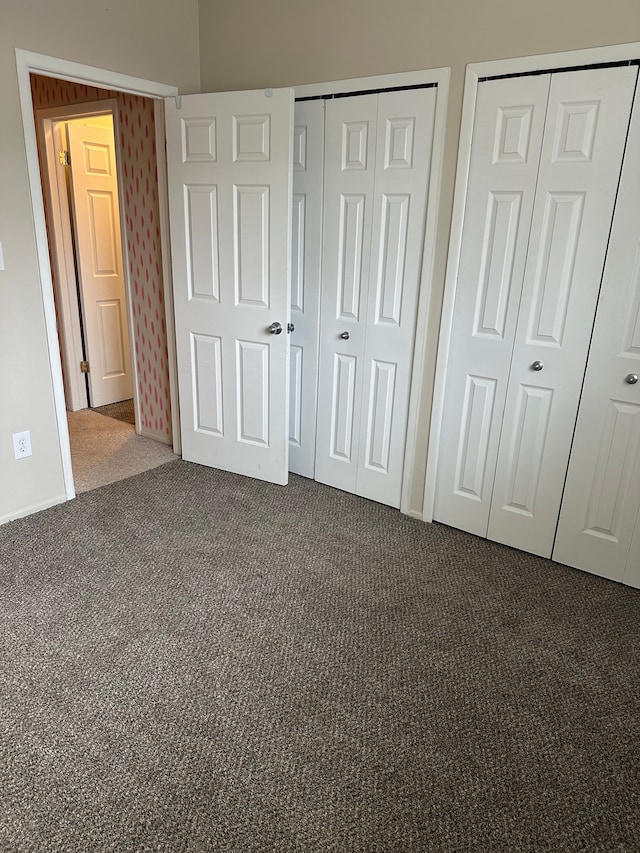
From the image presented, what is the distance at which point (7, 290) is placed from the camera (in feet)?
8.50

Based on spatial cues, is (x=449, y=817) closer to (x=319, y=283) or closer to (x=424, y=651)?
(x=424, y=651)

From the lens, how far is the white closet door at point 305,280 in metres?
2.86

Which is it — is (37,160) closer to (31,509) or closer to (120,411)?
(31,509)

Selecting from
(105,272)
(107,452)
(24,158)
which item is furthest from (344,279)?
(105,272)

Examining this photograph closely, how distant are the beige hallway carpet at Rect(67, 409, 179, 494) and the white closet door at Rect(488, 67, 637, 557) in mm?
2074

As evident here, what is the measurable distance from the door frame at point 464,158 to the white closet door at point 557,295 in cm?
5

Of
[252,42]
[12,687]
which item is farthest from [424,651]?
[252,42]

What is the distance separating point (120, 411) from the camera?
14.5 feet

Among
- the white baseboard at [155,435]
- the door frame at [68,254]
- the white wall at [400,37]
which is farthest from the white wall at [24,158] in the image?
the white baseboard at [155,435]

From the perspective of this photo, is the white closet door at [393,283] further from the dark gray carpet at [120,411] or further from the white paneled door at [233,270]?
the dark gray carpet at [120,411]

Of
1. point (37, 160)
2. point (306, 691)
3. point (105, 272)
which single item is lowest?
point (306, 691)

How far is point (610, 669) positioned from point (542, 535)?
725 millimetres

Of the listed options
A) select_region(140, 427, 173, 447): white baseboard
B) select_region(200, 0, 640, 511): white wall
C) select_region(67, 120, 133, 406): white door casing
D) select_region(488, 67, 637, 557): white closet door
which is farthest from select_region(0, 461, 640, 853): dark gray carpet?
select_region(67, 120, 133, 406): white door casing

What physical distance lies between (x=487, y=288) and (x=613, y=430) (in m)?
0.79
